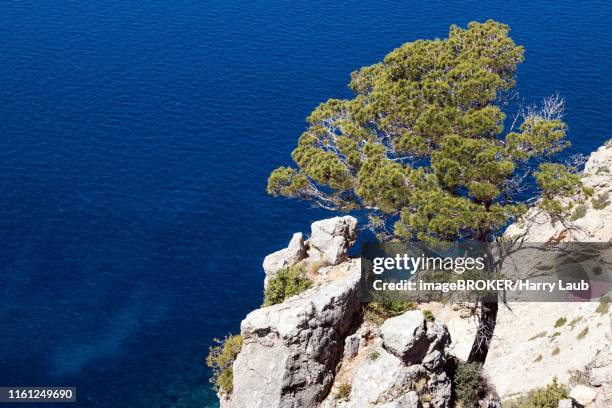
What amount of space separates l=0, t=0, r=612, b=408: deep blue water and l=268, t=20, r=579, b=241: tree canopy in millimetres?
36247

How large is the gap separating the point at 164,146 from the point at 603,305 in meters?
74.6

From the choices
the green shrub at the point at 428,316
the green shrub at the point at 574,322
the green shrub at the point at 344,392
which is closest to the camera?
the green shrub at the point at 344,392

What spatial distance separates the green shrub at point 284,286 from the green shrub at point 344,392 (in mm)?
6374

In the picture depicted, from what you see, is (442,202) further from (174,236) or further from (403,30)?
(403,30)

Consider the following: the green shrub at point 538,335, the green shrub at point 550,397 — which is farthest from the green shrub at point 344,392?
the green shrub at point 538,335

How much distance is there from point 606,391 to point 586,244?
26044 mm

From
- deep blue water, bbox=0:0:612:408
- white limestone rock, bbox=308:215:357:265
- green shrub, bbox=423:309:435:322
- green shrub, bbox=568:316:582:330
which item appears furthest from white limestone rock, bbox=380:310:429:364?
deep blue water, bbox=0:0:612:408

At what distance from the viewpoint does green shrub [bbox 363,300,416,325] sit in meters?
39.5

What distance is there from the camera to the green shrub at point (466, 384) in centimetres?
3862

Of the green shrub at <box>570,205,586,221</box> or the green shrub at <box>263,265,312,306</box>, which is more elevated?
the green shrub at <box>570,205,586,221</box>

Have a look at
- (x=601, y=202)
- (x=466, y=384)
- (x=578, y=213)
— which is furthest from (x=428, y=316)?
(x=601, y=202)

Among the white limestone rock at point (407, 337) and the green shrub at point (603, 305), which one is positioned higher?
the green shrub at point (603, 305)

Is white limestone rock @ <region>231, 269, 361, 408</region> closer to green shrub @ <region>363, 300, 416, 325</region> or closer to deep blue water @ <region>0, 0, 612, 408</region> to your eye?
green shrub @ <region>363, 300, 416, 325</region>

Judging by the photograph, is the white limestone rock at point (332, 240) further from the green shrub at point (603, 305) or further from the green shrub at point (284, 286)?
the green shrub at point (603, 305)
